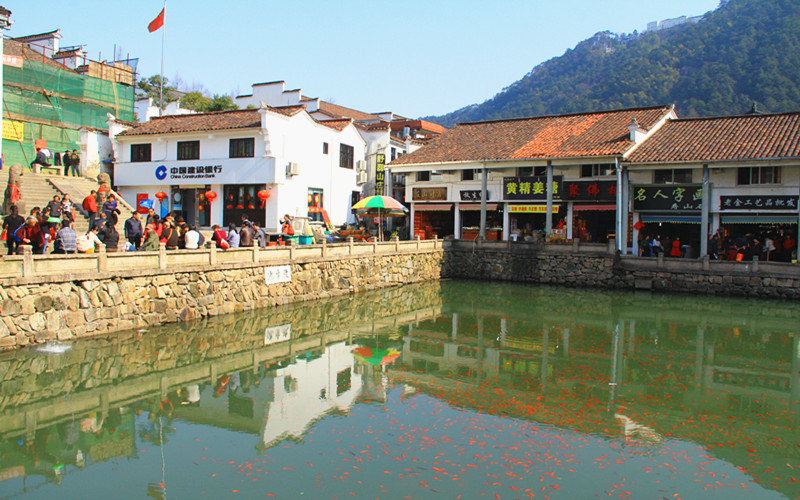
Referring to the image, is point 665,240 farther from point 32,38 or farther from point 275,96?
point 32,38

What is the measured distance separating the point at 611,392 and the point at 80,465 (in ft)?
24.0

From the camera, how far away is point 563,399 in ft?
30.0

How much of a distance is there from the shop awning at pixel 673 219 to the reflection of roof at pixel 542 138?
2887mm

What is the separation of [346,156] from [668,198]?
47.8 ft

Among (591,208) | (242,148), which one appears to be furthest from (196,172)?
(591,208)

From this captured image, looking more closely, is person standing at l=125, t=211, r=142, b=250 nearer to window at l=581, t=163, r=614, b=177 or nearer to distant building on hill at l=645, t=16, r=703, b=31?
window at l=581, t=163, r=614, b=177

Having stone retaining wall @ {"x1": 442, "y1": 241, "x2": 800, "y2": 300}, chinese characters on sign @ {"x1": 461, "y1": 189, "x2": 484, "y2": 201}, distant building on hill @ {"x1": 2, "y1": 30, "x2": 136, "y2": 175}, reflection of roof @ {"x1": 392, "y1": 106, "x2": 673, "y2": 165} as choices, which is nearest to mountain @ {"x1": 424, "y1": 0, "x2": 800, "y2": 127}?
reflection of roof @ {"x1": 392, "y1": 106, "x2": 673, "y2": 165}

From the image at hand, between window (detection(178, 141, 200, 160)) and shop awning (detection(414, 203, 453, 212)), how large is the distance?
10.1 meters

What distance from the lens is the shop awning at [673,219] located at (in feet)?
75.7

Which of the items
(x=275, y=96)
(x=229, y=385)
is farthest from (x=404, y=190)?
(x=229, y=385)

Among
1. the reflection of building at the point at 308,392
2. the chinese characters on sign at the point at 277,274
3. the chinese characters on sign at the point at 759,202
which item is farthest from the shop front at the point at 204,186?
the chinese characters on sign at the point at 759,202

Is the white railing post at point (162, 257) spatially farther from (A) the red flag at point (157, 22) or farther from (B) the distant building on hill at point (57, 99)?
(A) the red flag at point (157, 22)

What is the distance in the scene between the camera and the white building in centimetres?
2545

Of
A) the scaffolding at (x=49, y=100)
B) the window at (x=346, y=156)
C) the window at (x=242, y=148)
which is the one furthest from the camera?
the window at (x=346, y=156)
